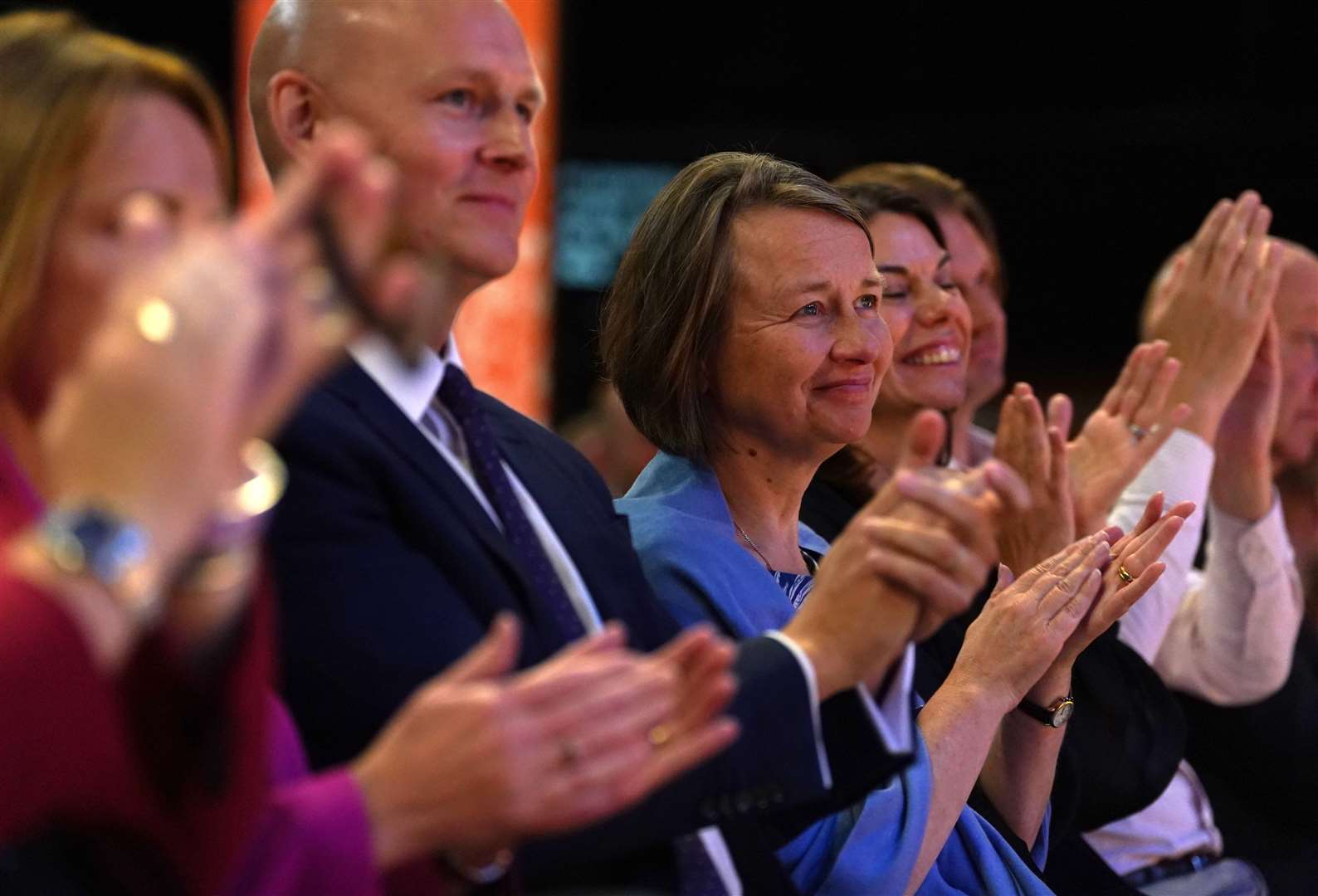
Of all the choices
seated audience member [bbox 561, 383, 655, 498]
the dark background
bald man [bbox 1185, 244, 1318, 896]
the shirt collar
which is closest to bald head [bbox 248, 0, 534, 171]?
the shirt collar

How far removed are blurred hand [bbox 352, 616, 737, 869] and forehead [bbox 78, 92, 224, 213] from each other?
35cm

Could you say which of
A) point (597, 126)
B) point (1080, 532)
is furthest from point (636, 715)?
point (597, 126)

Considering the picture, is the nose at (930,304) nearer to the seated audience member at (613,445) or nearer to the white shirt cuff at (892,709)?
the white shirt cuff at (892,709)

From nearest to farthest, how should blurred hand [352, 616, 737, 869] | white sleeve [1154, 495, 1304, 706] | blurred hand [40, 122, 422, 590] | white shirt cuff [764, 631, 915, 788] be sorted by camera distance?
blurred hand [40, 122, 422, 590]
blurred hand [352, 616, 737, 869]
white shirt cuff [764, 631, 915, 788]
white sleeve [1154, 495, 1304, 706]

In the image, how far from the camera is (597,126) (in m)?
6.74

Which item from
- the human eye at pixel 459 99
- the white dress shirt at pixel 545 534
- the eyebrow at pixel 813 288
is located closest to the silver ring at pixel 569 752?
the white dress shirt at pixel 545 534

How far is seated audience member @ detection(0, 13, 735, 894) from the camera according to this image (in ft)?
2.77

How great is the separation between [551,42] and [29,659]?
418 centimetres

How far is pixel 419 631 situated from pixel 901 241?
1.33m

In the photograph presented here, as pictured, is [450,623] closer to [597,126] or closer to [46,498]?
[46,498]

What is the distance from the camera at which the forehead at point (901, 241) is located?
2389 millimetres

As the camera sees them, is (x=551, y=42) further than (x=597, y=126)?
No

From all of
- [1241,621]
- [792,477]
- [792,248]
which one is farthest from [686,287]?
[1241,621]

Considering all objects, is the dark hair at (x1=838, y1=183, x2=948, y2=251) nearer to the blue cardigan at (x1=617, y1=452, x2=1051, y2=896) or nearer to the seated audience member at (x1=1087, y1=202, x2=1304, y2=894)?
the seated audience member at (x1=1087, y1=202, x2=1304, y2=894)
